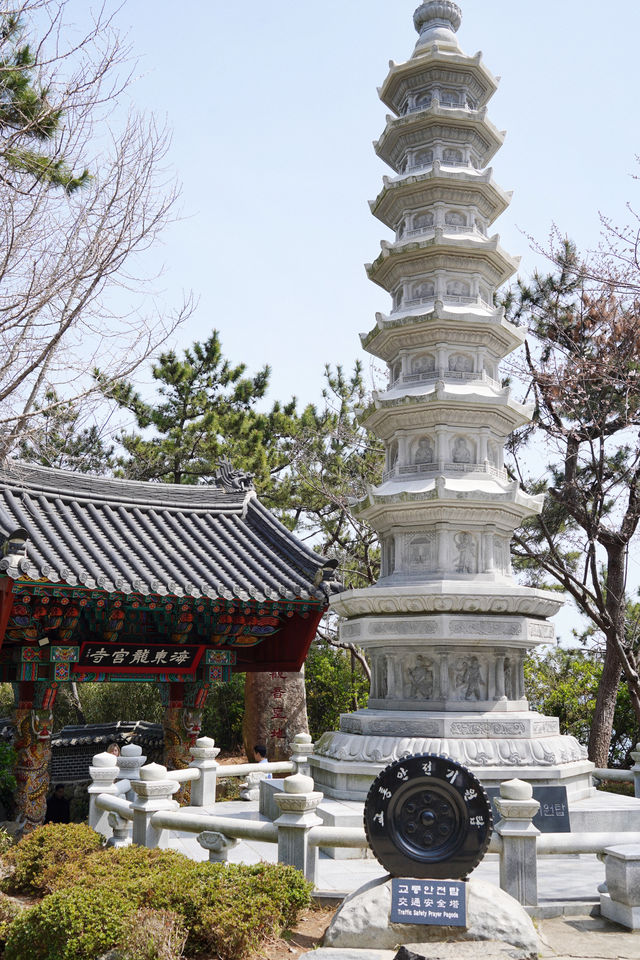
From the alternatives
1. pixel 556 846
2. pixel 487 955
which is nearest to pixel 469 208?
pixel 556 846

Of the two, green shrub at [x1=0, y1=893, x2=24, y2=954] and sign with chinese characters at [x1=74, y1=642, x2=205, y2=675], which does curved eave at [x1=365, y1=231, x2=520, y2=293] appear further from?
green shrub at [x1=0, y1=893, x2=24, y2=954]

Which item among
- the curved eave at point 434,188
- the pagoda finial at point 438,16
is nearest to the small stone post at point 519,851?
the curved eave at point 434,188

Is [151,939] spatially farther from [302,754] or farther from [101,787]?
[302,754]

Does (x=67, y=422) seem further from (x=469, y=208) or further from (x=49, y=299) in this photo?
(x=469, y=208)

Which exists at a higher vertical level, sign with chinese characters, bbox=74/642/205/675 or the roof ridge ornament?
the roof ridge ornament

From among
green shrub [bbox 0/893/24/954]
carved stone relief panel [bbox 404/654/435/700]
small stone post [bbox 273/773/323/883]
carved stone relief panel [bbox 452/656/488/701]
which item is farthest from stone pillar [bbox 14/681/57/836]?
carved stone relief panel [bbox 452/656/488/701]

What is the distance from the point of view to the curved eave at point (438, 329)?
13.1m

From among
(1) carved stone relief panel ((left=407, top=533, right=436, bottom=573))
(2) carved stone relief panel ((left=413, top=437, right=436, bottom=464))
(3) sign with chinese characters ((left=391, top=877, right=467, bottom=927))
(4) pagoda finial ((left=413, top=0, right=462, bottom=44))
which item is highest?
(4) pagoda finial ((left=413, top=0, right=462, bottom=44))

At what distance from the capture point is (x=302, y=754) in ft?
43.5

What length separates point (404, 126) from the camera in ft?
47.6

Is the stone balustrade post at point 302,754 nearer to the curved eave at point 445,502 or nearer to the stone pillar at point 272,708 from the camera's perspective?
the curved eave at point 445,502

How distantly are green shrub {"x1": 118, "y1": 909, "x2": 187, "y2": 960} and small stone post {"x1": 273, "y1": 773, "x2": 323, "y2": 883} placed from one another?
1.68 metres

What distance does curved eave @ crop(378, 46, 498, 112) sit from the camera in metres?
14.3

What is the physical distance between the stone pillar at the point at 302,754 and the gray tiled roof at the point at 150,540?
248 cm
